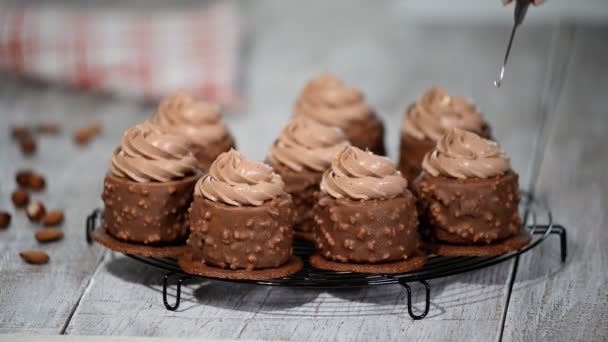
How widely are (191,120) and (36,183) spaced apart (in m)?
0.90

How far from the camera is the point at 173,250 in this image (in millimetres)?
3240

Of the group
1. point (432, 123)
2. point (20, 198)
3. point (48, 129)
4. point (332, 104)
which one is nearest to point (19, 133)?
point (48, 129)

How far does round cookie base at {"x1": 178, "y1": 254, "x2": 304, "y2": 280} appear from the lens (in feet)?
9.84

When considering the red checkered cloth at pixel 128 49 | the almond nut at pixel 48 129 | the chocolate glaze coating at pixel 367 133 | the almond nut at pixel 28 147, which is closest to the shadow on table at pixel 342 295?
the chocolate glaze coating at pixel 367 133

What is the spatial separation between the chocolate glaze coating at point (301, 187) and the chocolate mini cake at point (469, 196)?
35 cm

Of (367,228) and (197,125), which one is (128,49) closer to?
(197,125)

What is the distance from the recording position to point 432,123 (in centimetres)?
367

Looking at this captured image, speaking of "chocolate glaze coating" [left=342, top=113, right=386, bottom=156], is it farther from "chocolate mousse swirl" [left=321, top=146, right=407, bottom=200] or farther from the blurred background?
the blurred background

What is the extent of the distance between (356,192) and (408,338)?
0.45 meters

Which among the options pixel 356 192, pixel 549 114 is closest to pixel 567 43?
pixel 549 114

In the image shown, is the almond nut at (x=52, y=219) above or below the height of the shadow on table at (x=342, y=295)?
below

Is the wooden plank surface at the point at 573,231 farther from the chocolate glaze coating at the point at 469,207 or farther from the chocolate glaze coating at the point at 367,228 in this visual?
the chocolate glaze coating at the point at 367,228

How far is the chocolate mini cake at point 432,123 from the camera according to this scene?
3648 millimetres

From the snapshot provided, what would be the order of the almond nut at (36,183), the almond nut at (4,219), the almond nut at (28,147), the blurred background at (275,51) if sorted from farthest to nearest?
the blurred background at (275,51) < the almond nut at (28,147) < the almond nut at (36,183) < the almond nut at (4,219)
